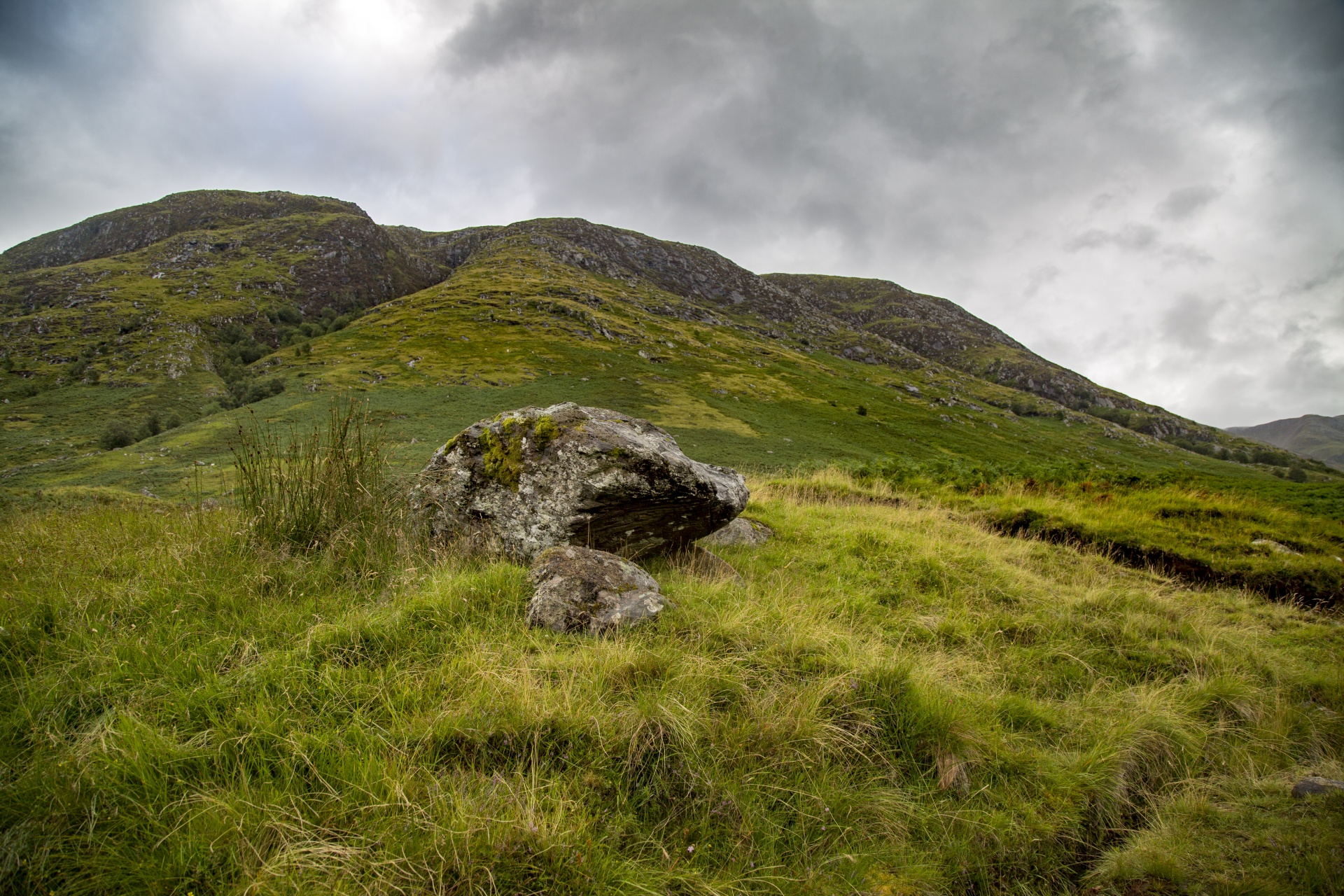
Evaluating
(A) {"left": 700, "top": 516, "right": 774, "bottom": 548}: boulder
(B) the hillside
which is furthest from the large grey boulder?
(A) {"left": 700, "top": 516, "right": 774, "bottom": 548}: boulder

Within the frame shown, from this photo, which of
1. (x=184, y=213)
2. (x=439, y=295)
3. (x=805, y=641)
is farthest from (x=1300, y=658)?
(x=184, y=213)

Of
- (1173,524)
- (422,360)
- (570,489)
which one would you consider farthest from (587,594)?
(422,360)

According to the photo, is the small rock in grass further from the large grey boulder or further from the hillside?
the large grey boulder

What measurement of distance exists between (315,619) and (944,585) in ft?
25.5

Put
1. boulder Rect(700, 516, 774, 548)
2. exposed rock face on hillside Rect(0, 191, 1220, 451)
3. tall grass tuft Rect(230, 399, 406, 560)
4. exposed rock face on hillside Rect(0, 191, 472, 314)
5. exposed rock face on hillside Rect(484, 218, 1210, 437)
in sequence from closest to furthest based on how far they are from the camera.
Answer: tall grass tuft Rect(230, 399, 406, 560), boulder Rect(700, 516, 774, 548), exposed rock face on hillside Rect(0, 191, 1220, 451), exposed rock face on hillside Rect(0, 191, 472, 314), exposed rock face on hillside Rect(484, 218, 1210, 437)

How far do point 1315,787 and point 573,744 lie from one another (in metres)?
5.34

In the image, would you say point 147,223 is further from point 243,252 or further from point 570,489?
point 570,489

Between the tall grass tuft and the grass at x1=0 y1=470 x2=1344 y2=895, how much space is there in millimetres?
330

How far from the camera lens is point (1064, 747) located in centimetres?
414

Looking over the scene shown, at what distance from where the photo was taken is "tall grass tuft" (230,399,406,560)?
571 cm

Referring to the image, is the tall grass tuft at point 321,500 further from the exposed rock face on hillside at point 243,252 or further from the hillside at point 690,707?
the exposed rock face on hillside at point 243,252

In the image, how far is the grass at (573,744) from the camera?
2.38m

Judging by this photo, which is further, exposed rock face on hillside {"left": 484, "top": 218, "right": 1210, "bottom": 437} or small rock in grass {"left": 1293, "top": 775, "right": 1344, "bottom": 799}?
exposed rock face on hillside {"left": 484, "top": 218, "right": 1210, "bottom": 437}

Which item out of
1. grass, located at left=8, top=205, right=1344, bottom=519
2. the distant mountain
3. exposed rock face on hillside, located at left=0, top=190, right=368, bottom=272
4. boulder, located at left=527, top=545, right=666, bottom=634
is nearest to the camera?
boulder, located at left=527, top=545, right=666, bottom=634
